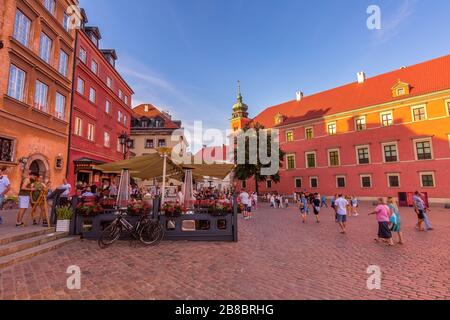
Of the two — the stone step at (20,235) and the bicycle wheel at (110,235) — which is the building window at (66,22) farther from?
the bicycle wheel at (110,235)

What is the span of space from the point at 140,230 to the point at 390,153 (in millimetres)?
33679

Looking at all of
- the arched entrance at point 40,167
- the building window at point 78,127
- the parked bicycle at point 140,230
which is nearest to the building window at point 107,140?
the building window at point 78,127

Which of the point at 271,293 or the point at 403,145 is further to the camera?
the point at 403,145

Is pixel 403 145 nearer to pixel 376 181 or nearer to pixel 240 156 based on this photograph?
pixel 376 181

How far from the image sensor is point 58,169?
17.3 meters

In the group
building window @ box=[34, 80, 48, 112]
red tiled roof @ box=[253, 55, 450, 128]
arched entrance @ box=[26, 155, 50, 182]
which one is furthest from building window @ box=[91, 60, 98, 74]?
red tiled roof @ box=[253, 55, 450, 128]

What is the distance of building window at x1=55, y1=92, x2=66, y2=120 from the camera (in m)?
17.4

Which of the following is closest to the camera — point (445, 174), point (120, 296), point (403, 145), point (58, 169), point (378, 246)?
point (120, 296)

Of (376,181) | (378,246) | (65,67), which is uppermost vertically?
(65,67)

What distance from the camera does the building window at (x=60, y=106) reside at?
57.1 ft

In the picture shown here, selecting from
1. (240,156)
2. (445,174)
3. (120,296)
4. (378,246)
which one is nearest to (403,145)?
(445,174)

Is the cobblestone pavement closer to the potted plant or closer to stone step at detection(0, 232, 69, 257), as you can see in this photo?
stone step at detection(0, 232, 69, 257)

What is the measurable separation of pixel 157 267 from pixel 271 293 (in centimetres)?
285

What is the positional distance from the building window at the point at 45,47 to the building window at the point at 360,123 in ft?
119
